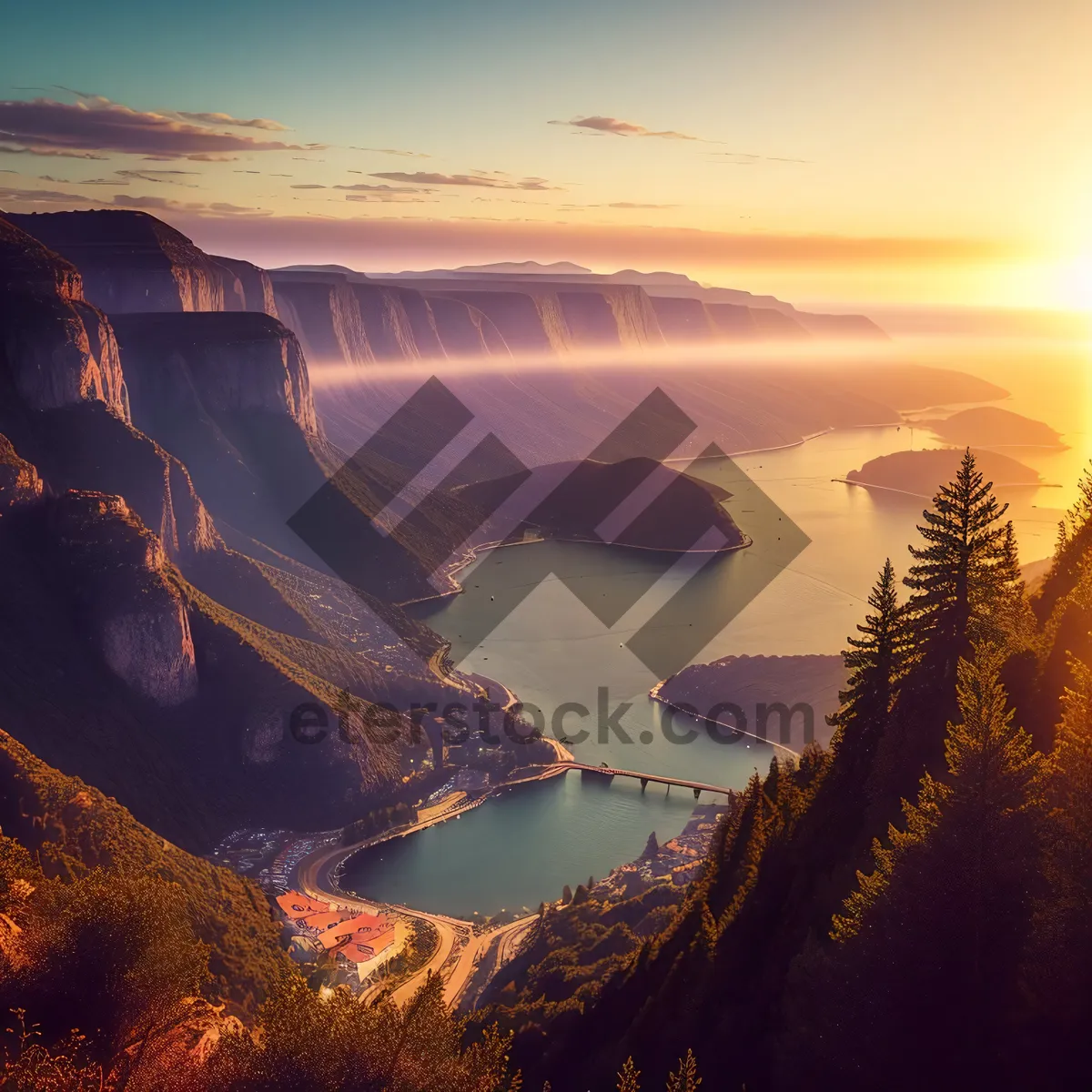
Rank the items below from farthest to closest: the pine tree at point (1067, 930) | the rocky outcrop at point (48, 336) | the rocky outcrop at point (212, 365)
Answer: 1. the rocky outcrop at point (212, 365)
2. the rocky outcrop at point (48, 336)
3. the pine tree at point (1067, 930)

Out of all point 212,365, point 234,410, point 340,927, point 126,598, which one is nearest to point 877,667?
point 340,927

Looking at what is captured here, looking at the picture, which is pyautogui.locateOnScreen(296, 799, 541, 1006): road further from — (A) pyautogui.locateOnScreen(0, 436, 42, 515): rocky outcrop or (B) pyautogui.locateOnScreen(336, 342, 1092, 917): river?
(A) pyautogui.locateOnScreen(0, 436, 42, 515): rocky outcrop

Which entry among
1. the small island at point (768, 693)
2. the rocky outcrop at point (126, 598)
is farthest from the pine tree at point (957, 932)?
the small island at point (768, 693)

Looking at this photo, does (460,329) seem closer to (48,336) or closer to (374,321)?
(374,321)

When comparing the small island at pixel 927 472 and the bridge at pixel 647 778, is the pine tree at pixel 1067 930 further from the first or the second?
the small island at pixel 927 472

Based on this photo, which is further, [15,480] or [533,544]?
[533,544]
